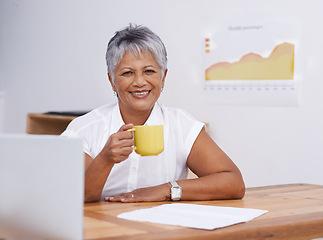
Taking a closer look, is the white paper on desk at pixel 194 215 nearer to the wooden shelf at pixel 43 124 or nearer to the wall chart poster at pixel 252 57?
the wall chart poster at pixel 252 57

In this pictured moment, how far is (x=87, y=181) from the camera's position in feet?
5.61

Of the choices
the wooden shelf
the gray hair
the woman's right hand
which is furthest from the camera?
the wooden shelf

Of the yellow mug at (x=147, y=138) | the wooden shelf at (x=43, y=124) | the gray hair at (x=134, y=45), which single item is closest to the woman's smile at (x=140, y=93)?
the gray hair at (x=134, y=45)

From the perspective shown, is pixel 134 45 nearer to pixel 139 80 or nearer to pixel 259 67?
pixel 139 80

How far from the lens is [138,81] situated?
1890mm

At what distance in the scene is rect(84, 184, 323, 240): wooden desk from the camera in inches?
46.2

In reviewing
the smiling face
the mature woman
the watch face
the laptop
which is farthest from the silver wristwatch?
the laptop

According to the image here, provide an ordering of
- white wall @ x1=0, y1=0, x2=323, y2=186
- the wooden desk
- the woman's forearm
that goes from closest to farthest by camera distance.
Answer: the wooden desk, the woman's forearm, white wall @ x1=0, y1=0, x2=323, y2=186

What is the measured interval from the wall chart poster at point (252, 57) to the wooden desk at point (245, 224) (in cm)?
117

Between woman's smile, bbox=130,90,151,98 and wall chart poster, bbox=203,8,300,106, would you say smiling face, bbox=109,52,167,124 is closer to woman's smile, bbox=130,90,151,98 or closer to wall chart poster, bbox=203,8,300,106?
woman's smile, bbox=130,90,151,98

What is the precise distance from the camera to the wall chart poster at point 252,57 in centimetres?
280

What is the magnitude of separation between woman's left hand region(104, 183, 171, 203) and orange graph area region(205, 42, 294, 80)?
1.37 m

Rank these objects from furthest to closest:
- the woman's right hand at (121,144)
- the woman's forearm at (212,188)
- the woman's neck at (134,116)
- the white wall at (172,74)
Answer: the white wall at (172,74) → the woman's neck at (134,116) → the woman's forearm at (212,188) → the woman's right hand at (121,144)

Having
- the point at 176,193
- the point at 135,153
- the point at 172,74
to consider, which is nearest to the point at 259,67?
the point at 172,74
